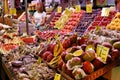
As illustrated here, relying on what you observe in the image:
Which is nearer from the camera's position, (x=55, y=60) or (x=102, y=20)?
(x=55, y=60)

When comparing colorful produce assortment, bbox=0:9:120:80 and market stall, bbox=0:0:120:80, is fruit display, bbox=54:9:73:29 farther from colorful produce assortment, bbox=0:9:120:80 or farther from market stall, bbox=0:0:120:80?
colorful produce assortment, bbox=0:9:120:80

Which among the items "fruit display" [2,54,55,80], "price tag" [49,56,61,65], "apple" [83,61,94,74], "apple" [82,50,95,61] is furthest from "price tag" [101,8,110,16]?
"apple" [83,61,94,74]

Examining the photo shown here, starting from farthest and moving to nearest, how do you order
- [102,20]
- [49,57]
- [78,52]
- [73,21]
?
[73,21] < [102,20] < [49,57] < [78,52]

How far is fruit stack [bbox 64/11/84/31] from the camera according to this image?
17.8 ft

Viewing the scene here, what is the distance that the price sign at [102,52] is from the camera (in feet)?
6.68

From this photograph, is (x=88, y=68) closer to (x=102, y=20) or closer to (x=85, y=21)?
(x=102, y=20)

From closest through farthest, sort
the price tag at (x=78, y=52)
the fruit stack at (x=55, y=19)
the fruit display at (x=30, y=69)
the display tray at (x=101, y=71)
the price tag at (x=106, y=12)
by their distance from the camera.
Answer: the display tray at (x=101, y=71)
the price tag at (x=78, y=52)
the fruit display at (x=30, y=69)
the price tag at (x=106, y=12)
the fruit stack at (x=55, y=19)

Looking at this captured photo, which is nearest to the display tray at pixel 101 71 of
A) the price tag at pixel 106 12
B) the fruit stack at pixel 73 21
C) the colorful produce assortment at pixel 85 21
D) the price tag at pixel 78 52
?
the price tag at pixel 78 52

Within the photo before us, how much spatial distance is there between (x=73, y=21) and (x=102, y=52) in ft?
11.5

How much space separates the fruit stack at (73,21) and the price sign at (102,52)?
3220 mm

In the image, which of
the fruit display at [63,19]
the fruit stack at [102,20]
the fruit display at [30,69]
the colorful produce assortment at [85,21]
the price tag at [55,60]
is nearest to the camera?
the price tag at [55,60]

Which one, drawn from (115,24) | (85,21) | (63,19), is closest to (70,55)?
(115,24)

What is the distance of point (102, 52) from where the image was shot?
6.88ft

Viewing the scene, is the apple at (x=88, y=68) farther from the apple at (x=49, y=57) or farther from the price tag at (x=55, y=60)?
the apple at (x=49, y=57)
